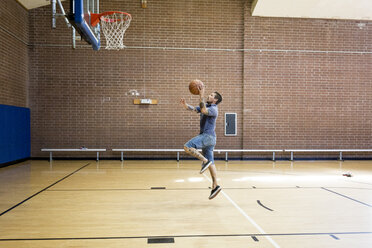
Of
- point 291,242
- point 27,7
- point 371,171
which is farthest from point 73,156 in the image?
point 371,171

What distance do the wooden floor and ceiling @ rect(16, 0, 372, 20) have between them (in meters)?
4.97

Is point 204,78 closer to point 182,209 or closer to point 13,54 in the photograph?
point 13,54

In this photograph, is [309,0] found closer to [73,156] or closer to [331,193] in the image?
[331,193]

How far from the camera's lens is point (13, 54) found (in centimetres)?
795

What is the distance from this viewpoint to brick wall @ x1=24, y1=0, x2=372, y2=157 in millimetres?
8828

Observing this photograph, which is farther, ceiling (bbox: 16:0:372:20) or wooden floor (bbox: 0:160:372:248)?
ceiling (bbox: 16:0:372:20)

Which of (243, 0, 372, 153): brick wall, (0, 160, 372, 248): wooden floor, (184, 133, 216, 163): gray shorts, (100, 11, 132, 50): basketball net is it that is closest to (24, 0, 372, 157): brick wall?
(243, 0, 372, 153): brick wall

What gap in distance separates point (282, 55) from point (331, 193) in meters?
5.56

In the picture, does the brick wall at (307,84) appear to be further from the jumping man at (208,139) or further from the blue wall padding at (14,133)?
the blue wall padding at (14,133)

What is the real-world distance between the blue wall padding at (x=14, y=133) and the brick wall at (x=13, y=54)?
0.24 m

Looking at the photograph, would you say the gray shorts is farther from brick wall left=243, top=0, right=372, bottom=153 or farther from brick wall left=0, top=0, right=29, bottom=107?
brick wall left=0, top=0, right=29, bottom=107

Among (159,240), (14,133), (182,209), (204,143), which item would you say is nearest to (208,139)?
(204,143)

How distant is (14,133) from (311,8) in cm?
919

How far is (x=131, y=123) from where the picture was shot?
897 cm
